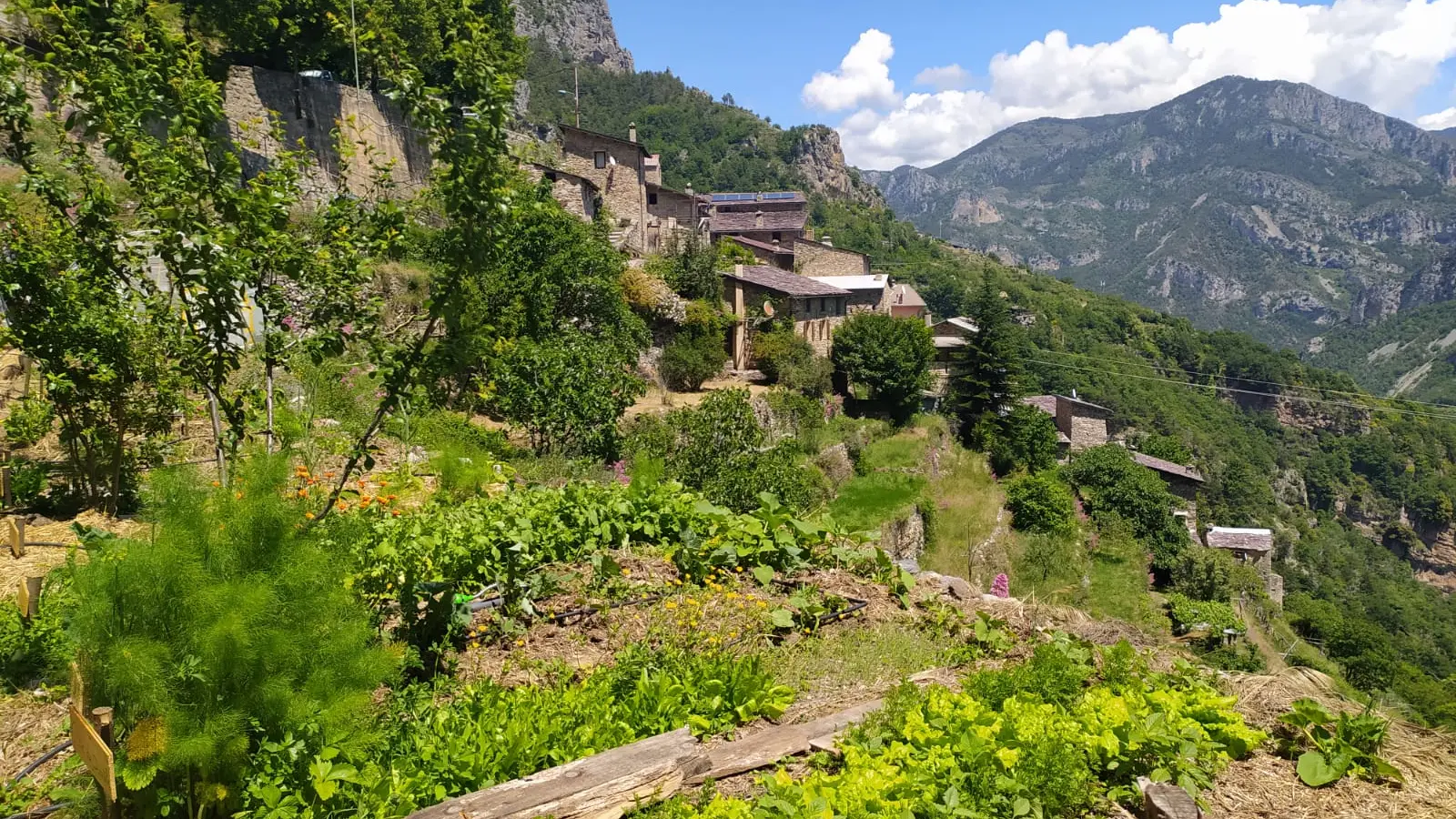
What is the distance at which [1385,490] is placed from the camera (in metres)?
80.3

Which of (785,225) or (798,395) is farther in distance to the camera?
(785,225)

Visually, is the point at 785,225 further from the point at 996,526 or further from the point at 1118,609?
the point at 1118,609

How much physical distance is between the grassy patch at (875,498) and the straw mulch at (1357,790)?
17.8m

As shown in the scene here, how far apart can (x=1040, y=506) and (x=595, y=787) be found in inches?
1162

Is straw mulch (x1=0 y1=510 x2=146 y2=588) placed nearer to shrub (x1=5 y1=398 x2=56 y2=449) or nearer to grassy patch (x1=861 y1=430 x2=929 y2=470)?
shrub (x1=5 y1=398 x2=56 y2=449)

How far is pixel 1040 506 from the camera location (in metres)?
30.2

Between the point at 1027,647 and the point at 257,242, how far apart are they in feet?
21.5

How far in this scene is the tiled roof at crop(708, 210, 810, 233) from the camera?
5019cm

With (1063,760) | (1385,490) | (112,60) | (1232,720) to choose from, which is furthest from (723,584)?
(1385,490)

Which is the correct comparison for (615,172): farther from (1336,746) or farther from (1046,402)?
(1336,746)

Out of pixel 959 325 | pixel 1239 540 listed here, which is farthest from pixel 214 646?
pixel 1239 540

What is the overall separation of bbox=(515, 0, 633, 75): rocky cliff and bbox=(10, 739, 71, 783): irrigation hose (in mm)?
140075

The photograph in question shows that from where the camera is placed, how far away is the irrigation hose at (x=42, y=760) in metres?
3.93

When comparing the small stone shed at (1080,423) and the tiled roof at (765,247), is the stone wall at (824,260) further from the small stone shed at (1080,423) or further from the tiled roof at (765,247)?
the small stone shed at (1080,423)
